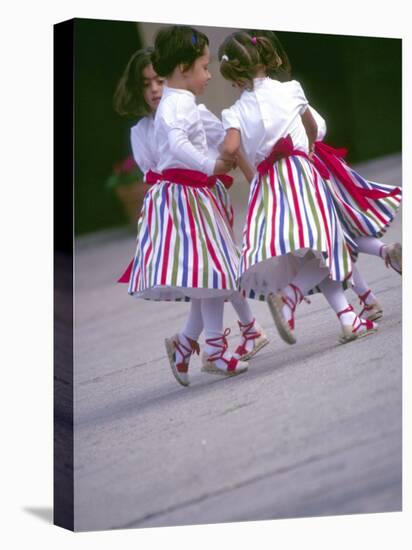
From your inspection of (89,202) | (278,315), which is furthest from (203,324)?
(89,202)

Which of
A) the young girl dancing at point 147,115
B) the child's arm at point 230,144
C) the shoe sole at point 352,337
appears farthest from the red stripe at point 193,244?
the shoe sole at point 352,337

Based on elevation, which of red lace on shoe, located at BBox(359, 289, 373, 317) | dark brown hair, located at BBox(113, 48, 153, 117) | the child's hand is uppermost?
dark brown hair, located at BBox(113, 48, 153, 117)

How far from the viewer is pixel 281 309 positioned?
678 cm

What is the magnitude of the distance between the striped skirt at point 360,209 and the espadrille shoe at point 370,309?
0.20 metres

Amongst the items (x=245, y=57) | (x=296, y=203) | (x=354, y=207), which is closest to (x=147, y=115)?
(x=245, y=57)

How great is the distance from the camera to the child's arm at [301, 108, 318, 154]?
685 cm

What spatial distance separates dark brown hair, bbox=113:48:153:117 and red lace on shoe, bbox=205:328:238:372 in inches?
40.9

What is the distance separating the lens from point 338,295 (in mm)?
6906

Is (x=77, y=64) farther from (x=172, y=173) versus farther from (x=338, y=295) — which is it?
(x=338, y=295)

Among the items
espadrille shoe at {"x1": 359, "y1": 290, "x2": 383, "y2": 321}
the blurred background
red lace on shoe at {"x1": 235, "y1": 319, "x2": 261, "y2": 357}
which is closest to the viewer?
the blurred background

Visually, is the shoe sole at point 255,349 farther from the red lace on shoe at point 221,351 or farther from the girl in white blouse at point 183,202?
the girl in white blouse at point 183,202

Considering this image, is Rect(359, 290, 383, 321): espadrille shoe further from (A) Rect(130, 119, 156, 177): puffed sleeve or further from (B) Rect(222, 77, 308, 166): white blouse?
(A) Rect(130, 119, 156, 177): puffed sleeve

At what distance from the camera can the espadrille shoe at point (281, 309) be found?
6766 millimetres

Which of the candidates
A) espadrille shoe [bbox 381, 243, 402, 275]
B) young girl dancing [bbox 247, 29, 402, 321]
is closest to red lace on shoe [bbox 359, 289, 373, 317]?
young girl dancing [bbox 247, 29, 402, 321]
